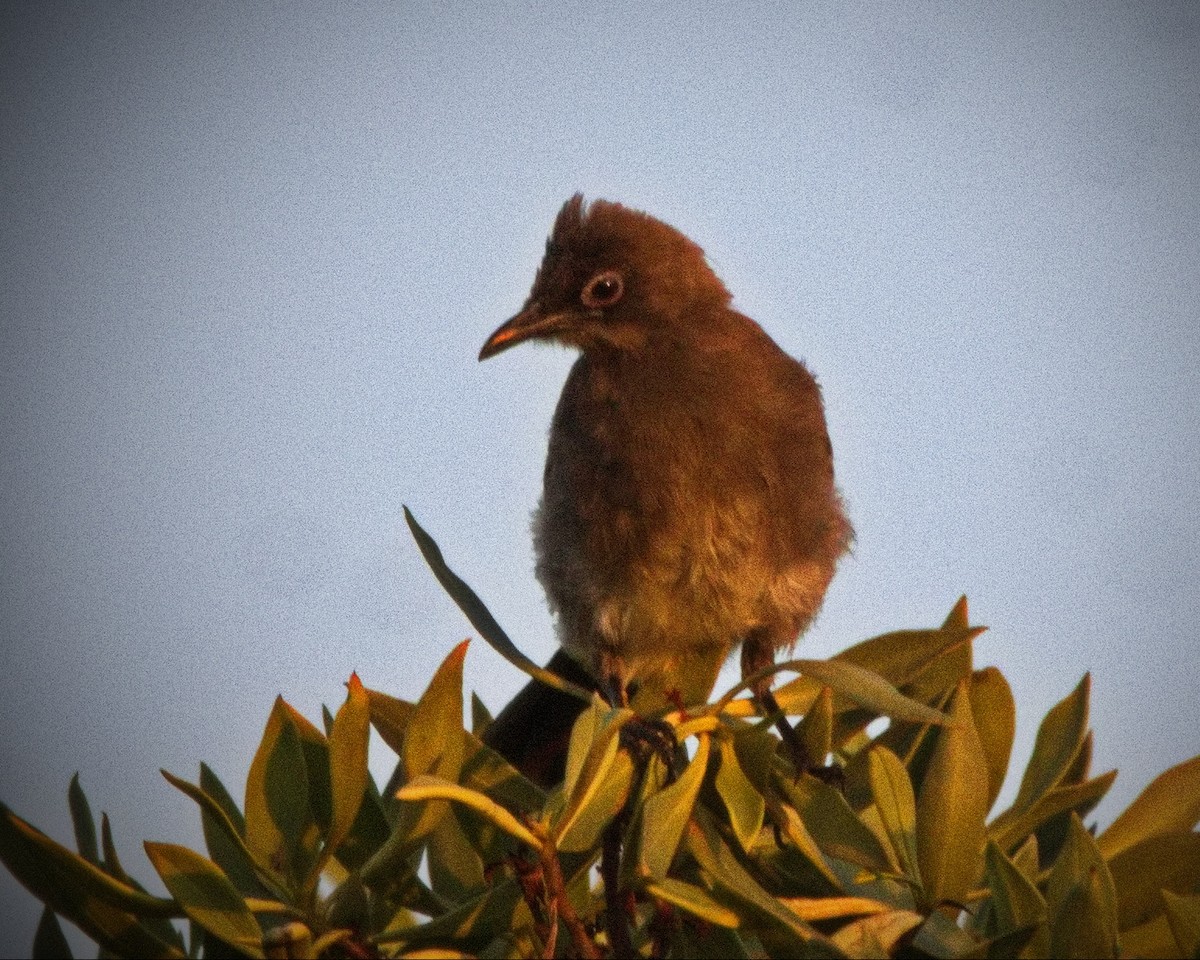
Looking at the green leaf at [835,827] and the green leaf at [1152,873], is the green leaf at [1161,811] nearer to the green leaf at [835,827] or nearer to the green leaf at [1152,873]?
the green leaf at [1152,873]

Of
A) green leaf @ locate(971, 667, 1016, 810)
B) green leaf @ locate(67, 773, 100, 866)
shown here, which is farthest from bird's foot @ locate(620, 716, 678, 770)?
green leaf @ locate(67, 773, 100, 866)

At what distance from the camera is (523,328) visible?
5184mm

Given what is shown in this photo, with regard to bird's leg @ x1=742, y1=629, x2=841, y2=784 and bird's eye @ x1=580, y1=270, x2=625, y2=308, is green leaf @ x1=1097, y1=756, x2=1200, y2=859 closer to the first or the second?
bird's leg @ x1=742, y1=629, x2=841, y2=784

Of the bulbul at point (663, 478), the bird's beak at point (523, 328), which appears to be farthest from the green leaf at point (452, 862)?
the bird's beak at point (523, 328)

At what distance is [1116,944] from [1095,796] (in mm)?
585

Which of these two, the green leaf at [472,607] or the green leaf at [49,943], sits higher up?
the green leaf at [472,607]

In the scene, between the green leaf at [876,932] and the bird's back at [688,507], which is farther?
the bird's back at [688,507]

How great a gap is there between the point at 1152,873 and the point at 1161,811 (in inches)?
7.8

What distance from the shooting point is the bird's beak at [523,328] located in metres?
5.09

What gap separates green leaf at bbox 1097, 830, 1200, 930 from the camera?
7.79 feet

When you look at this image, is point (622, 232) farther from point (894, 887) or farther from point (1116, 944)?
point (1116, 944)

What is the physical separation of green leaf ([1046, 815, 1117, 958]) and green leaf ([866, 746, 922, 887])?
0.34 metres

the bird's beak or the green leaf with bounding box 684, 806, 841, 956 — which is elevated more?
the bird's beak

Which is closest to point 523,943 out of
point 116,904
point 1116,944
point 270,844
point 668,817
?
point 668,817
